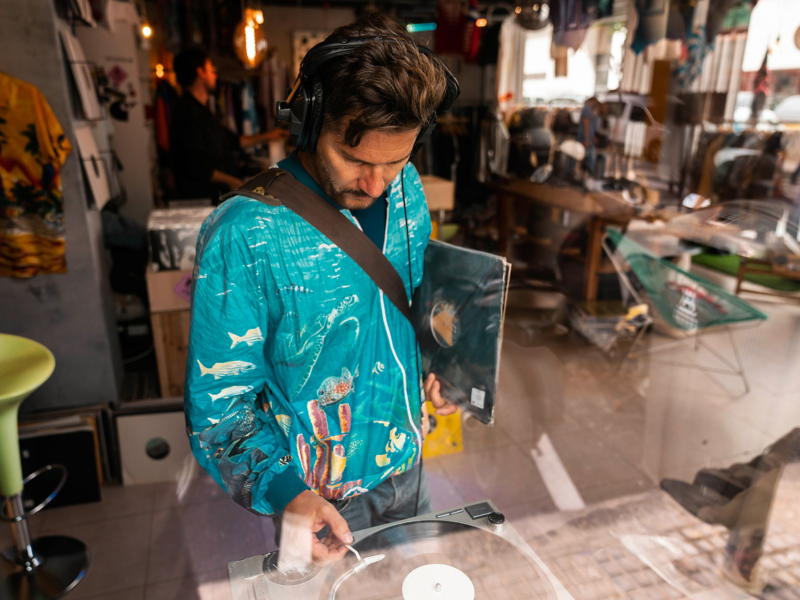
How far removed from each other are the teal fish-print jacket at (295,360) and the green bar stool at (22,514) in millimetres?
1230

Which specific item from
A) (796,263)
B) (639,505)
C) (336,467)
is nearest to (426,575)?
(336,467)

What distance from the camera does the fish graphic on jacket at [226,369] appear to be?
84 cm

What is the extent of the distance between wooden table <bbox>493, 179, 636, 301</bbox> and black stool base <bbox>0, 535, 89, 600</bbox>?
305 cm

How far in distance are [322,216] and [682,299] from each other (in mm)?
2679

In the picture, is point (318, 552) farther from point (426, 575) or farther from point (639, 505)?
point (639, 505)

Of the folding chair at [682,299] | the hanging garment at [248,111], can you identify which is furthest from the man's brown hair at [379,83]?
the hanging garment at [248,111]

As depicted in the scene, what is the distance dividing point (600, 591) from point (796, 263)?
2.40 metres

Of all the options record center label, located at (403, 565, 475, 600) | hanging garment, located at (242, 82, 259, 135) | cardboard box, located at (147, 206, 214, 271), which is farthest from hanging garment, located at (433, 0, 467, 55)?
record center label, located at (403, 565, 475, 600)

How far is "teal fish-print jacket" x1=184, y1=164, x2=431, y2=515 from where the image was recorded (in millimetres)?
832

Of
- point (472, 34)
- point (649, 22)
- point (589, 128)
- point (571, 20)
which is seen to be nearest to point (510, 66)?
point (472, 34)

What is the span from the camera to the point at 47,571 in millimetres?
1966

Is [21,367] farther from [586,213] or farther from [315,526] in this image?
[586,213]

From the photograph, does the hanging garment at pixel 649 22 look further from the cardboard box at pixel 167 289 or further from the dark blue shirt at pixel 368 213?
the dark blue shirt at pixel 368 213

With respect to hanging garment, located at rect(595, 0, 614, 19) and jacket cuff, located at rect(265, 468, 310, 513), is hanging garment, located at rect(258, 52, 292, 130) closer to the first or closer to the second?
hanging garment, located at rect(595, 0, 614, 19)
